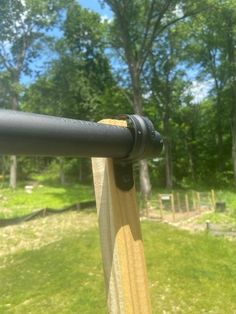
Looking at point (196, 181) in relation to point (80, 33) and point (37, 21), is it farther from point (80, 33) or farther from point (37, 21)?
point (37, 21)

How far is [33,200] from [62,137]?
1618 cm

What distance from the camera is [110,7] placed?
15.4 meters

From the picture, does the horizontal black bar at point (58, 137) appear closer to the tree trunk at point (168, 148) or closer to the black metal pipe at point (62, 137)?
the black metal pipe at point (62, 137)

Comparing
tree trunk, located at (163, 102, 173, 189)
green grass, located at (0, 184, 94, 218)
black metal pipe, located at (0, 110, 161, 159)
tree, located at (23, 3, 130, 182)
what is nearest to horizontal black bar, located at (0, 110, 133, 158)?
black metal pipe, located at (0, 110, 161, 159)

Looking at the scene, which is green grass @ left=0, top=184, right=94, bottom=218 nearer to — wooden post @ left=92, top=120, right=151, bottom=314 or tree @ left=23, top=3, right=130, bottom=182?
tree @ left=23, top=3, right=130, bottom=182

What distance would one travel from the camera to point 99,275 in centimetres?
638

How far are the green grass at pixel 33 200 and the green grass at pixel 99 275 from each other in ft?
15.2

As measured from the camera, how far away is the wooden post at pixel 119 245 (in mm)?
819

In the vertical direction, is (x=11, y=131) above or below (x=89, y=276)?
above

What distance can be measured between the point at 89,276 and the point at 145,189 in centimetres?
925

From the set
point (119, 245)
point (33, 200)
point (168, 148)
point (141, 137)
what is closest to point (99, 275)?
point (119, 245)

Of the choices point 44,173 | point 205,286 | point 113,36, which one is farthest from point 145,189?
point 44,173

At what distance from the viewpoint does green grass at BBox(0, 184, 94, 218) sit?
1352 cm

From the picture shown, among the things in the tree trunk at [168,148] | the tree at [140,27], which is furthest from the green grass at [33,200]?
the tree trunk at [168,148]
